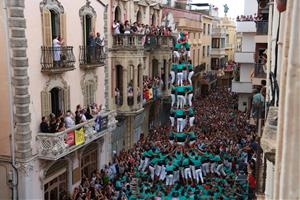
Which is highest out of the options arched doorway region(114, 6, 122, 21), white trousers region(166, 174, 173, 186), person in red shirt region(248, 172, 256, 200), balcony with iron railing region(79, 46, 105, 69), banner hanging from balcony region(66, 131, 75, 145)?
arched doorway region(114, 6, 122, 21)

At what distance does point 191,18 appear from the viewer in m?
47.1

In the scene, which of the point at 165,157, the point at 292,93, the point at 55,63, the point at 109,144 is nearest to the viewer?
the point at 292,93

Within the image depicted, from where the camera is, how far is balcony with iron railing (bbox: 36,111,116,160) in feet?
55.3

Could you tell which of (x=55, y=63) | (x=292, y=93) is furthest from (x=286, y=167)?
(x=55, y=63)

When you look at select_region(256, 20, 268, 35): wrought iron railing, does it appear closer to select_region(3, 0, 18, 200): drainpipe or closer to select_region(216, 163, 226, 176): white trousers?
select_region(216, 163, 226, 176): white trousers

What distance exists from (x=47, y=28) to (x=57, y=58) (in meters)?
1.34

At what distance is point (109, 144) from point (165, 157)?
12.1ft

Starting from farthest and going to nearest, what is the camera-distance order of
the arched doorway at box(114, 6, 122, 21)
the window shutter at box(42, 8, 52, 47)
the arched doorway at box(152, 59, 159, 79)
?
the arched doorway at box(152, 59, 159, 79) < the arched doorway at box(114, 6, 122, 21) < the window shutter at box(42, 8, 52, 47)

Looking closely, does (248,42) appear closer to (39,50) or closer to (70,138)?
(70,138)

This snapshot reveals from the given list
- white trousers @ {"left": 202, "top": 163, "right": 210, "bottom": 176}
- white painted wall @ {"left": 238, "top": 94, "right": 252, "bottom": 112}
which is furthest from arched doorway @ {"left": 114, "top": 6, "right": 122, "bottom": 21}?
white painted wall @ {"left": 238, "top": 94, "right": 252, "bottom": 112}

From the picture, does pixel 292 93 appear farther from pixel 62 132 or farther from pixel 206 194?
pixel 206 194

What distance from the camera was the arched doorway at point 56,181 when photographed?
1828 centimetres

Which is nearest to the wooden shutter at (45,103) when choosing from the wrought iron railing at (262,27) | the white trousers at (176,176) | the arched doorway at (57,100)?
the arched doorway at (57,100)

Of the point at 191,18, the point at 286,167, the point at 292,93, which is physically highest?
the point at 191,18
